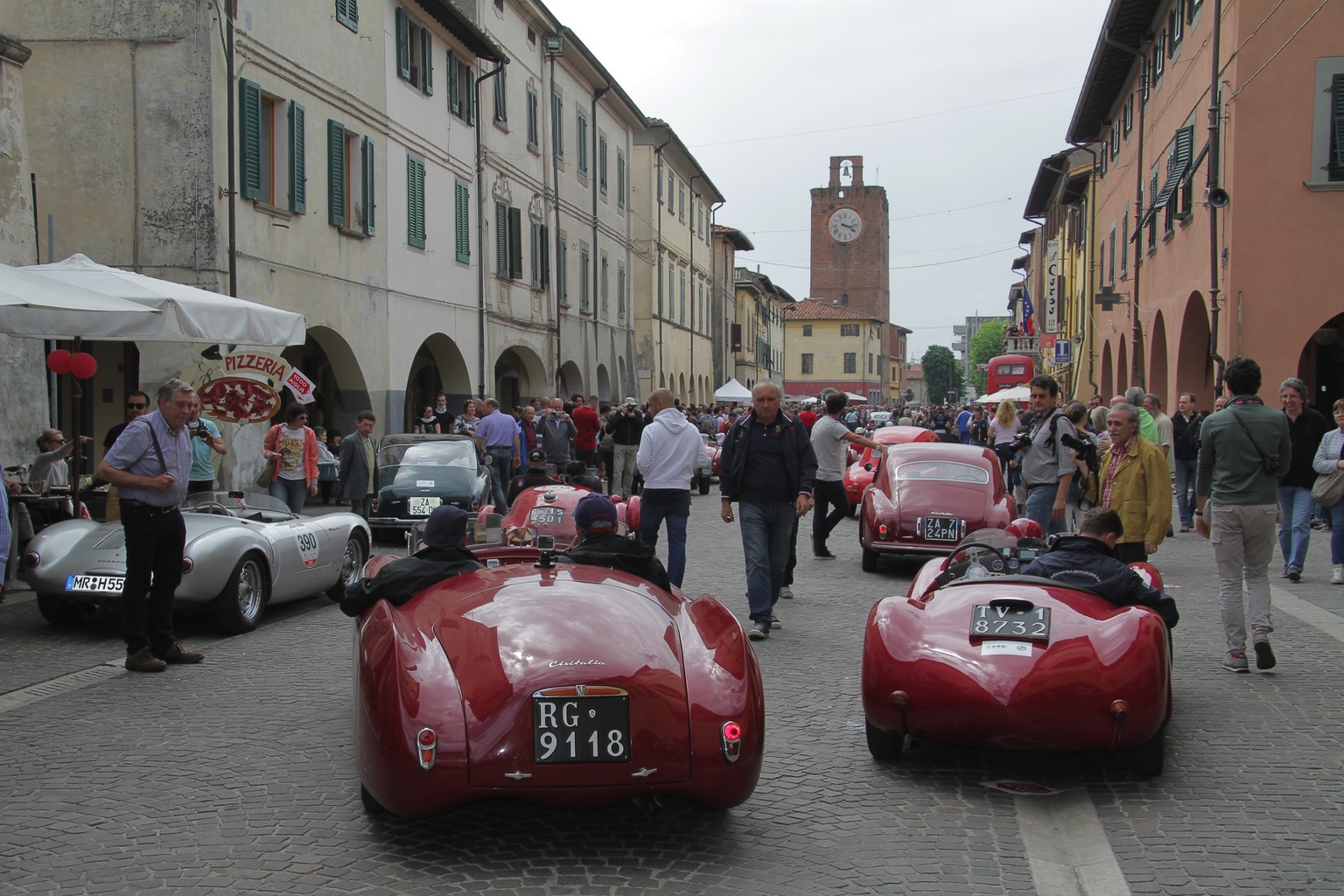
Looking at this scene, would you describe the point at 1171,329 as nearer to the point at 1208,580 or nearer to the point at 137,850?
the point at 1208,580

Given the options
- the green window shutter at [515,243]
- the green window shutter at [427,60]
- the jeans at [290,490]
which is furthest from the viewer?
the green window shutter at [515,243]

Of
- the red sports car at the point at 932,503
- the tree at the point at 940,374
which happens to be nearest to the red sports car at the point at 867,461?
the red sports car at the point at 932,503

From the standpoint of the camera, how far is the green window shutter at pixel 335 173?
19922 mm

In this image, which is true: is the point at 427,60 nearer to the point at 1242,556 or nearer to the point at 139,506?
the point at 139,506

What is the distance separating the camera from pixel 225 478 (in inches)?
649

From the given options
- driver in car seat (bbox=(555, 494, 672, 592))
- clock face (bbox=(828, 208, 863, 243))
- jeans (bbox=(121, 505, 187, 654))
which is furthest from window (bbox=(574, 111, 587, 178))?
clock face (bbox=(828, 208, 863, 243))

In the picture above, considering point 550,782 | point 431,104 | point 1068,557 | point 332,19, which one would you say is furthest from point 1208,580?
point 431,104

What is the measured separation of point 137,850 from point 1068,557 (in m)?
4.38

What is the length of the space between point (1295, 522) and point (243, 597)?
369 inches

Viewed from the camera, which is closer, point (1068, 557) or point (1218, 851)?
point (1218, 851)

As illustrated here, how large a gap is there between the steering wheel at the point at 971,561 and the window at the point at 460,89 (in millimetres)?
20676

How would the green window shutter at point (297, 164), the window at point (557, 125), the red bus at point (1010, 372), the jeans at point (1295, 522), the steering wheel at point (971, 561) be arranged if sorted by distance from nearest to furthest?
the steering wheel at point (971, 561) < the jeans at point (1295, 522) < the green window shutter at point (297, 164) < the window at point (557, 125) < the red bus at point (1010, 372)

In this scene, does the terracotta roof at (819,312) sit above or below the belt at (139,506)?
above

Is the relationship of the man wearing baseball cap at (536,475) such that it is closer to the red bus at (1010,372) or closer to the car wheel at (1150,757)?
the car wheel at (1150,757)
